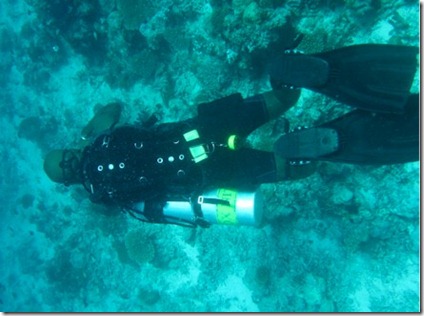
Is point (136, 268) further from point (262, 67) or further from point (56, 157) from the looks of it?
point (262, 67)

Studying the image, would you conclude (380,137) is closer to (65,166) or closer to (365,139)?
(365,139)

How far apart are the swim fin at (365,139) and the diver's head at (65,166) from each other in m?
2.99

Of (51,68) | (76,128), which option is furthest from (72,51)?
(76,128)

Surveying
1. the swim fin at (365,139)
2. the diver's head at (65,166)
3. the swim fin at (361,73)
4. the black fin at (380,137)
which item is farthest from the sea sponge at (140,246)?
the swim fin at (361,73)

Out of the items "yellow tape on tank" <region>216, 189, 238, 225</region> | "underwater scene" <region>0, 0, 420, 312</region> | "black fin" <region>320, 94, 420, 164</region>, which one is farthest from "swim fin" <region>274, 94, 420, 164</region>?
"yellow tape on tank" <region>216, 189, 238, 225</region>

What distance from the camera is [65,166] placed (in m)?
4.41

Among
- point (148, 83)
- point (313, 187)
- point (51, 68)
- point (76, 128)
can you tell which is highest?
point (51, 68)

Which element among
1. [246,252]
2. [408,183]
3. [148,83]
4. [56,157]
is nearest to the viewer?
[56,157]

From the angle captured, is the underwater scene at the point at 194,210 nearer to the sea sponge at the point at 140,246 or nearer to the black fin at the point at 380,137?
the sea sponge at the point at 140,246

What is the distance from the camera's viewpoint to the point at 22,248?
12039 millimetres

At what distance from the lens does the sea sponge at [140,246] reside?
821 cm

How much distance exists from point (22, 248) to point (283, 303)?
10.2 m

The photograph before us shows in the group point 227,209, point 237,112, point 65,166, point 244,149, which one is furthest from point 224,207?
point 65,166

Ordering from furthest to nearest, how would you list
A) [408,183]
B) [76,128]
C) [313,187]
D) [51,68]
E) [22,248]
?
1. [22,248]
2. [51,68]
3. [76,128]
4. [313,187]
5. [408,183]
